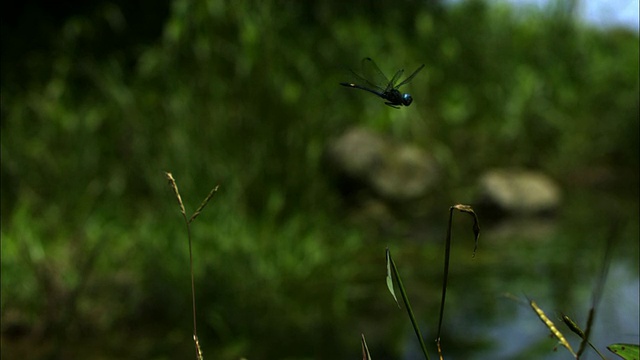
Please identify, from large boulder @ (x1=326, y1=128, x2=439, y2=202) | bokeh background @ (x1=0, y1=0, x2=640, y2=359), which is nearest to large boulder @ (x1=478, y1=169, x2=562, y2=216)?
bokeh background @ (x1=0, y1=0, x2=640, y2=359)

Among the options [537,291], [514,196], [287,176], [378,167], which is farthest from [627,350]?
[514,196]

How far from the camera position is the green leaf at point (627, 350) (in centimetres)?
103

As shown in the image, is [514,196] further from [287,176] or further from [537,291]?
[537,291]

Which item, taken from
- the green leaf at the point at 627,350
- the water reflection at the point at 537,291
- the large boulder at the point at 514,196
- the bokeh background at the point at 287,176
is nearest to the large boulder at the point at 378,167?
the bokeh background at the point at 287,176

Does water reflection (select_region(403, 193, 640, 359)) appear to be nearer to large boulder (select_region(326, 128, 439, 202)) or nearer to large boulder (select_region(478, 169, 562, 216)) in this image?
large boulder (select_region(478, 169, 562, 216))

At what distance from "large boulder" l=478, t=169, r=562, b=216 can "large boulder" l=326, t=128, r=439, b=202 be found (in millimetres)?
402

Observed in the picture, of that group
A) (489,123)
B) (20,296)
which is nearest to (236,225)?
(20,296)

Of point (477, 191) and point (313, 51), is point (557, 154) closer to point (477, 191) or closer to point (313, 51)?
point (477, 191)

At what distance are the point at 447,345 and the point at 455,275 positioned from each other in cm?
114

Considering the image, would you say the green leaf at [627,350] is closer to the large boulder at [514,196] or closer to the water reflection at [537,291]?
the water reflection at [537,291]

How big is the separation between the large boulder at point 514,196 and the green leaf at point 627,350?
5483mm

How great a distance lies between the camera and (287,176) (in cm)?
524

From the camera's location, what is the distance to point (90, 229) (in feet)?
15.0

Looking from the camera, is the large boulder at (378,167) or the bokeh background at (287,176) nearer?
the bokeh background at (287,176)
